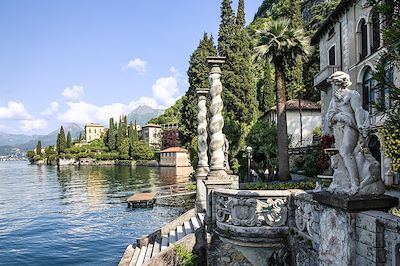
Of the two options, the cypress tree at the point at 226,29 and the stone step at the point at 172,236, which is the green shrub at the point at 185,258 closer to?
the stone step at the point at 172,236

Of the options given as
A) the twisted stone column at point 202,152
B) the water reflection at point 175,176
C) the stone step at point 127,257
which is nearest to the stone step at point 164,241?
the stone step at point 127,257

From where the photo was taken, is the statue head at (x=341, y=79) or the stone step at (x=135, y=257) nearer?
the statue head at (x=341, y=79)

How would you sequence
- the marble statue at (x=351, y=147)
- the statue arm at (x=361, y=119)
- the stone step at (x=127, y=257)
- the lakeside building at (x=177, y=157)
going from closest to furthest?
the marble statue at (x=351, y=147) → the statue arm at (x=361, y=119) → the stone step at (x=127, y=257) → the lakeside building at (x=177, y=157)

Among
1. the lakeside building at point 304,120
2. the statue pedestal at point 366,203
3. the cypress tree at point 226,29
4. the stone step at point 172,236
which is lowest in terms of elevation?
the stone step at point 172,236

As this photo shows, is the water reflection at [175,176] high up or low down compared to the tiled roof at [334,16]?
down

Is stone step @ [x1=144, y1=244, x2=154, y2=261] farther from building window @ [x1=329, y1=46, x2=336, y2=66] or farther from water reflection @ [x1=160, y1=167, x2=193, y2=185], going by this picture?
water reflection @ [x1=160, y1=167, x2=193, y2=185]

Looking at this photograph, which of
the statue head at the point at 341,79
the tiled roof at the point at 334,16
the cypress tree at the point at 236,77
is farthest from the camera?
the cypress tree at the point at 236,77

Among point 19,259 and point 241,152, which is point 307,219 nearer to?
point 19,259

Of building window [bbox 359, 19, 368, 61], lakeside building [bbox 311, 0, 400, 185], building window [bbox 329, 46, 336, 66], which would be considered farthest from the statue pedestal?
building window [bbox 329, 46, 336, 66]

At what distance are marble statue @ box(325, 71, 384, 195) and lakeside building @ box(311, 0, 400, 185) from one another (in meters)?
13.8

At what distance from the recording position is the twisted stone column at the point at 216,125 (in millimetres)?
11250

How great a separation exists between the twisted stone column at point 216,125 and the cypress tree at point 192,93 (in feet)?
83.8

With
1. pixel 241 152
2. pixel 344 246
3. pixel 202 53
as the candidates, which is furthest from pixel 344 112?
pixel 202 53

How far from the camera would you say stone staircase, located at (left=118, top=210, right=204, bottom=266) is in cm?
1291
